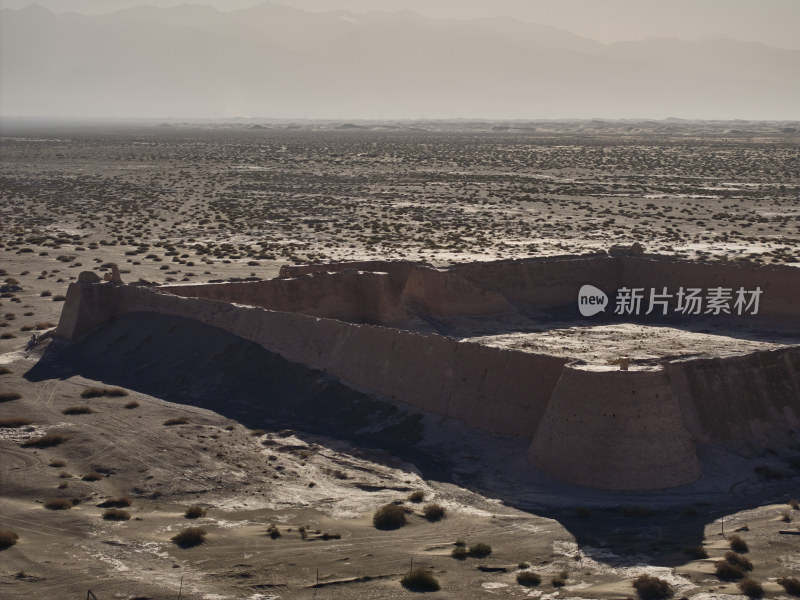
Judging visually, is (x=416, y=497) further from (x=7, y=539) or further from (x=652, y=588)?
(x=7, y=539)

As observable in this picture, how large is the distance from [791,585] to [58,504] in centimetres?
1187

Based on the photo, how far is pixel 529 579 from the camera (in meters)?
16.3

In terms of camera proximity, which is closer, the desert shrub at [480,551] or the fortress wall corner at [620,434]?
the desert shrub at [480,551]

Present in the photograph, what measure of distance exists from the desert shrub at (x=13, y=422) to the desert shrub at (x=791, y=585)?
1555 centimetres

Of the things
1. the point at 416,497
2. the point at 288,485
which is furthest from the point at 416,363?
the point at 416,497

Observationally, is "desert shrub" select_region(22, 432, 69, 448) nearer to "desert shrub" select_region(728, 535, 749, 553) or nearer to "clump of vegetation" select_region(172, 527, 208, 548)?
"clump of vegetation" select_region(172, 527, 208, 548)

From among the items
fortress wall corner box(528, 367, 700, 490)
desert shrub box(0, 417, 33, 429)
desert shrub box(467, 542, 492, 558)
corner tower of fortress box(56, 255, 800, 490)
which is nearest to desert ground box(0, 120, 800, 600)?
desert shrub box(0, 417, 33, 429)

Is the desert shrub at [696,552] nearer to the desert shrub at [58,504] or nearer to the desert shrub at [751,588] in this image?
the desert shrub at [751,588]

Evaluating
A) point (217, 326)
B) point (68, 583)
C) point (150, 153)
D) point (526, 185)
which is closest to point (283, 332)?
point (217, 326)

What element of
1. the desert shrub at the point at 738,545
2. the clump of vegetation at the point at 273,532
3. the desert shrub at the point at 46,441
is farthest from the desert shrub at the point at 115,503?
the desert shrub at the point at 738,545

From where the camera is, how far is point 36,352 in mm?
30156

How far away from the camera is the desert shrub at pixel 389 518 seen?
1858cm

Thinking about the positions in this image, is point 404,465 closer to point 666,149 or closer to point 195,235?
point 195,235

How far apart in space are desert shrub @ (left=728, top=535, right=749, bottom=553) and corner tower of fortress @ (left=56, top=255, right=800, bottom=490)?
94.7 inches
